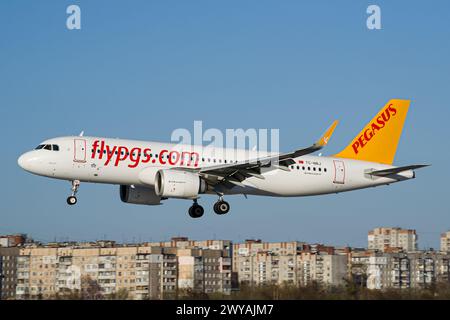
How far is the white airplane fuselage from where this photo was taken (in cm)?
5206

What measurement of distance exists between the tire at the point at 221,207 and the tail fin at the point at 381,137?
997 cm

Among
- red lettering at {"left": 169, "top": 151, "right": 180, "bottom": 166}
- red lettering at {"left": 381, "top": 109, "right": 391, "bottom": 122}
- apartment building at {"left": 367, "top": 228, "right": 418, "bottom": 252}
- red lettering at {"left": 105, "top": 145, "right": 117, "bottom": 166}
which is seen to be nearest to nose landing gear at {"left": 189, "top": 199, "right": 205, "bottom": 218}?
red lettering at {"left": 169, "top": 151, "right": 180, "bottom": 166}

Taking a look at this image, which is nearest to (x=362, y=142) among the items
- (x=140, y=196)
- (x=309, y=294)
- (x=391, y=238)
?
(x=140, y=196)

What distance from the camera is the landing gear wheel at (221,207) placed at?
55.9 metres

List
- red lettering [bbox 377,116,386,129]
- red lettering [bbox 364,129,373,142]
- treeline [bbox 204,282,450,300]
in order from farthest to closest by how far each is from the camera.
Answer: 1. red lettering [bbox 377,116,386,129]
2. red lettering [bbox 364,129,373,142]
3. treeline [bbox 204,282,450,300]

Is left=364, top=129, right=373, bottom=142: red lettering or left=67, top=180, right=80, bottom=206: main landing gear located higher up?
left=364, top=129, right=373, bottom=142: red lettering

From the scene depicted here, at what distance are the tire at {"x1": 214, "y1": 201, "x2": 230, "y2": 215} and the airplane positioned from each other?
0.06 metres

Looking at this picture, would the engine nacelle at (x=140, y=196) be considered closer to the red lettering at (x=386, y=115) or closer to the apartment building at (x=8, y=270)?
the red lettering at (x=386, y=115)

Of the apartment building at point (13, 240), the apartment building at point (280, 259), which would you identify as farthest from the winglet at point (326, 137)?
the apartment building at point (13, 240)

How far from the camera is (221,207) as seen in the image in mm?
55906

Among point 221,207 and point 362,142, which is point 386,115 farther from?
point 221,207

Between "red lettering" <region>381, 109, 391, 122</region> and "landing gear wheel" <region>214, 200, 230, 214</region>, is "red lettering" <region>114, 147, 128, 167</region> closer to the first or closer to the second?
"landing gear wheel" <region>214, 200, 230, 214</region>

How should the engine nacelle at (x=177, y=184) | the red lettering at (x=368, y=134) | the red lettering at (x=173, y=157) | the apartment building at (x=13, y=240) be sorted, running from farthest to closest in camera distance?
1. the apartment building at (x=13, y=240)
2. the red lettering at (x=368, y=134)
3. the red lettering at (x=173, y=157)
4. the engine nacelle at (x=177, y=184)

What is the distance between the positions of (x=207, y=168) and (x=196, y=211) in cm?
441
